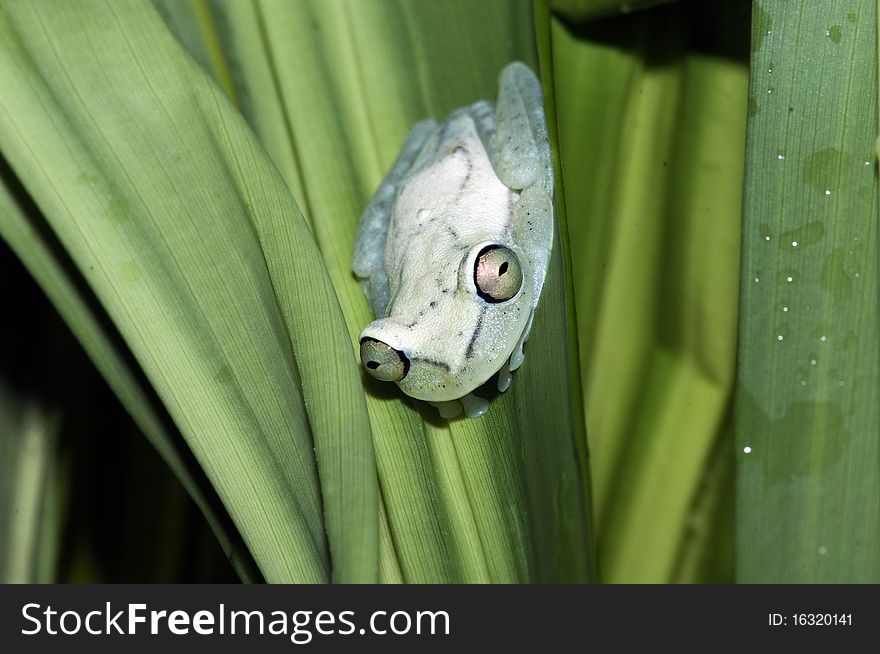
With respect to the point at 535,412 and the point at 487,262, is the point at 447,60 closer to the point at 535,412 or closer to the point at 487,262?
the point at 487,262

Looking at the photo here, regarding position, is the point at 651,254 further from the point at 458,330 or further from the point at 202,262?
the point at 202,262

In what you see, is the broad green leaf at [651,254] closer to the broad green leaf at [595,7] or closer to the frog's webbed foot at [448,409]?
the broad green leaf at [595,7]

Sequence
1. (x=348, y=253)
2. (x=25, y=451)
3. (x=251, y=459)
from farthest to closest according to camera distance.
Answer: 1. (x=25, y=451)
2. (x=348, y=253)
3. (x=251, y=459)

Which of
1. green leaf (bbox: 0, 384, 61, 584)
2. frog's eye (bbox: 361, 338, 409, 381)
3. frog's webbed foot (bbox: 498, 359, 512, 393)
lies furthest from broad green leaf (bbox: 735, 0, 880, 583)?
green leaf (bbox: 0, 384, 61, 584)

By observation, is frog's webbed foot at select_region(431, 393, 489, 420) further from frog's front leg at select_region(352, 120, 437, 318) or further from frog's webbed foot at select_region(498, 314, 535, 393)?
frog's front leg at select_region(352, 120, 437, 318)

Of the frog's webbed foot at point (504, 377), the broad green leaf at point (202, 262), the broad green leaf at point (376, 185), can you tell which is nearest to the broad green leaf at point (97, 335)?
the broad green leaf at point (202, 262)

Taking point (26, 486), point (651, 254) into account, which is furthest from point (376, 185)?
point (26, 486)

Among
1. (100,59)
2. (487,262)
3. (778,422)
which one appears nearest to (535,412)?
(487,262)
